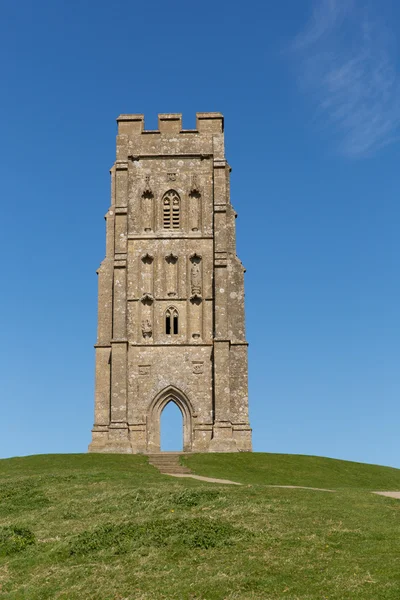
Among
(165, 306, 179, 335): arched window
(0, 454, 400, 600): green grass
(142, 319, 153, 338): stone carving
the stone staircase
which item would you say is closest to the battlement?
(165, 306, 179, 335): arched window

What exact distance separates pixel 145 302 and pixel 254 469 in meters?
15.2

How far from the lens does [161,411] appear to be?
49.7 m

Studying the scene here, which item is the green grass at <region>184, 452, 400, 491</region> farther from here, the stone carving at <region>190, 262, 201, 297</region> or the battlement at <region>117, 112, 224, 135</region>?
the battlement at <region>117, 112, 224, 135</region>

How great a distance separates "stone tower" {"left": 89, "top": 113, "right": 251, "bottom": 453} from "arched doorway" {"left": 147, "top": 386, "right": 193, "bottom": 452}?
0.21 feet

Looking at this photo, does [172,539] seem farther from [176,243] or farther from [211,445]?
[176,243]

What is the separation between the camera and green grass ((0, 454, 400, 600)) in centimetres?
1602

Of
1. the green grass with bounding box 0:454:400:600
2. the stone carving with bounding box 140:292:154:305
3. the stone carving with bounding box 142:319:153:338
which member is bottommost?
the green grass with bounding box 0:454:400:600

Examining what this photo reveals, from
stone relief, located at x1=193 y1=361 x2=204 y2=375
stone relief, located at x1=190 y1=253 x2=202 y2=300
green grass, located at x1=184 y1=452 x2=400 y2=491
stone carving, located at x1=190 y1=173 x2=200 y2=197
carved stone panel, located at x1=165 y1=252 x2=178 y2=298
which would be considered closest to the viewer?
green grass, located at x1=184 y1=452 x2=400 y2=491

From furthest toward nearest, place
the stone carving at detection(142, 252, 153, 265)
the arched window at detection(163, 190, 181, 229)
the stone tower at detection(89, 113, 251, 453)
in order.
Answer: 1. the arched window at detection(163, 190, 181, 229)
2. the stone carving at detection(142, 252, 153, 265)
3. the stone tower at detection(89, 113, 251, 453)

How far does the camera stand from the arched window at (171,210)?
53.0 m

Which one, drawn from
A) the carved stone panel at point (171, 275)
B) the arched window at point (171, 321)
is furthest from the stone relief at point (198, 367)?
the carved stone panel at point (171, 275)

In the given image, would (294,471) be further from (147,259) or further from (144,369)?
(147,259)

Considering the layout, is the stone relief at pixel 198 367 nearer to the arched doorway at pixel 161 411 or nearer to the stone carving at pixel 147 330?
the arched doorway at pixel 161 411

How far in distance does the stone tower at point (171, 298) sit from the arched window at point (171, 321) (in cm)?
6
